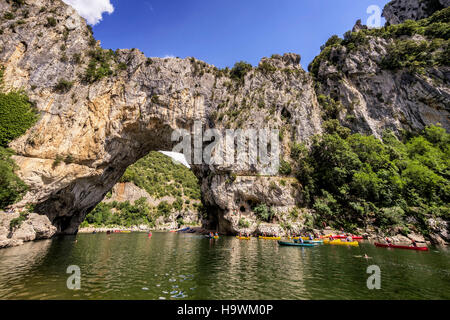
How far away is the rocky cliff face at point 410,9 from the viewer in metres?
50.9

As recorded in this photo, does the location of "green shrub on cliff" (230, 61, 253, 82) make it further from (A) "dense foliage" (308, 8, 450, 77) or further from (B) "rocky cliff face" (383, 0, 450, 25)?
(B) "rocky cliff face" (383, 0, 450, 25)

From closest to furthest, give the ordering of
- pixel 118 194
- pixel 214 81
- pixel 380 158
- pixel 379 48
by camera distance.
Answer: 1. pixel 380 158
2. pixel 214 81
3. pixel 379 48
4. pixel 118 194

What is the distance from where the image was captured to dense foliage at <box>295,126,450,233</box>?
92.4 feet

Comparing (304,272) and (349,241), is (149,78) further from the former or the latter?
(349,241)

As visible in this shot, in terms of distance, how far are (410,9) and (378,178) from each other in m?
56.3

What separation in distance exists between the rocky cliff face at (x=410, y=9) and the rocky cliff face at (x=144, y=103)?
75.1 ft

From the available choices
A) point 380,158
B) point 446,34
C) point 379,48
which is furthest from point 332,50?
point 380,158

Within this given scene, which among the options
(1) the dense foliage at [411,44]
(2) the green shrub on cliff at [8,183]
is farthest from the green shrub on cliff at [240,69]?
(2) the green shrub on cliff at [8,183]

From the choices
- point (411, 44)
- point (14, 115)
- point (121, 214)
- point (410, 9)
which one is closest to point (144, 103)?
point (14, 115)

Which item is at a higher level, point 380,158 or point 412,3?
point 412,3

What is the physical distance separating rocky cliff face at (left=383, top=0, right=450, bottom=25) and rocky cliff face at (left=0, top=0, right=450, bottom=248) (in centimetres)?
2290
